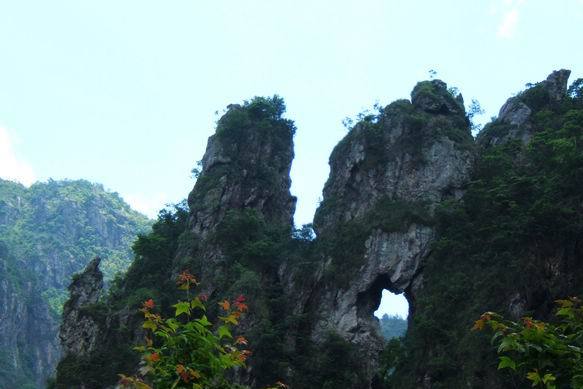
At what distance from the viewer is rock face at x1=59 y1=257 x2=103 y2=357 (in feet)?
112

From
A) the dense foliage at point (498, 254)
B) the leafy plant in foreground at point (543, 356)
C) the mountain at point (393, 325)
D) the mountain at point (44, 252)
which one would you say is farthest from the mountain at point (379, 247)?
the mountain at point (393, 325)

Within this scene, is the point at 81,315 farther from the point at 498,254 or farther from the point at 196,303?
the point at 196,303

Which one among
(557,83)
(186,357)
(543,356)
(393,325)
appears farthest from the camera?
(393,325)

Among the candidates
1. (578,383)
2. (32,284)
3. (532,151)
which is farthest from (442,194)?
(32,284)

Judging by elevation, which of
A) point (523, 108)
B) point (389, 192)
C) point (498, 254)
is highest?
point (523, 108)

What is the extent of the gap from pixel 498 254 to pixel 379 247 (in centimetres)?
680

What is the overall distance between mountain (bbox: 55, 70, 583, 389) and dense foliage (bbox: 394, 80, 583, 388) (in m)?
0.07

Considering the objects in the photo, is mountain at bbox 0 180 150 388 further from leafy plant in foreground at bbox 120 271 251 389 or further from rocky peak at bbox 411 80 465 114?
leafy plant in foreground at bbox 120 271 251 389

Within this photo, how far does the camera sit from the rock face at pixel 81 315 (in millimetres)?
34062

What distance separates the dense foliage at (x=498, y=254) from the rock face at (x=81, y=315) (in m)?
17.4

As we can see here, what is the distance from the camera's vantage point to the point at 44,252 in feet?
346

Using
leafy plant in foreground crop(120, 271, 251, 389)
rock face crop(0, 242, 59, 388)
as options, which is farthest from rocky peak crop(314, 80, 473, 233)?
rock face crop(0, 242, 59, 388)

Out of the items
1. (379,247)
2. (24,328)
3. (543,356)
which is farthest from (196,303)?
(24,328)

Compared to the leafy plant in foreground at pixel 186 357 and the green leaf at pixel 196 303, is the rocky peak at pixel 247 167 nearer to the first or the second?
the green leaf at pixel 196 303
